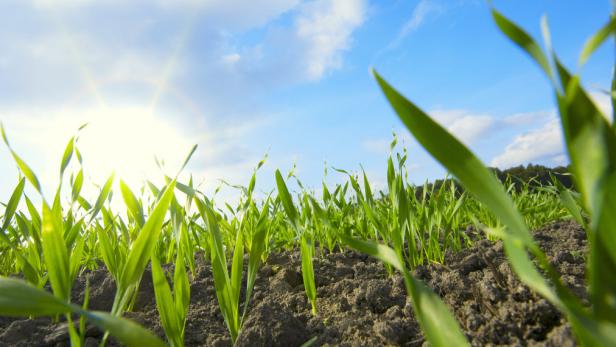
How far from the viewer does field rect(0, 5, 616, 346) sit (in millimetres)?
520

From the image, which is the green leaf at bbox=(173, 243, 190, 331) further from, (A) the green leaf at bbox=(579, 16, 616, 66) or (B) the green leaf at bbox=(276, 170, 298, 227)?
(A) the green leaf at bbox=(579, 16, 616, 66)

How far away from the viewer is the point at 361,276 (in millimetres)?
1800

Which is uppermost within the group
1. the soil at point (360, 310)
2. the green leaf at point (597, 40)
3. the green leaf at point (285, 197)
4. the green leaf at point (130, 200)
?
the green leaf at point (130, 200)

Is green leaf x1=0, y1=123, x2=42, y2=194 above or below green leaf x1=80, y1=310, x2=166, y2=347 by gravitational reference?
above

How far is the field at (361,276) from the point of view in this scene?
52cm

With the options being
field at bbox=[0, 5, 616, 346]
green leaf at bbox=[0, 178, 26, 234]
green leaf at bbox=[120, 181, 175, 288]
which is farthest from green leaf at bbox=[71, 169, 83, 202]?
green leaf at bbox=[120, 181, 175, 288]

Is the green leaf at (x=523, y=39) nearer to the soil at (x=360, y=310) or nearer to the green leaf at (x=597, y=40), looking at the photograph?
the green leaf at (x=597, y=40)

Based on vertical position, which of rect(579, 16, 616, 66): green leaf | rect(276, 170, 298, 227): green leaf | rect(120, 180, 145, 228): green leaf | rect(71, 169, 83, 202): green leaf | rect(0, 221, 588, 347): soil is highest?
rect(71, 169, 83, 202): green leaf

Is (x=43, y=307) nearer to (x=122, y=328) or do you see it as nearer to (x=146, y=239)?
(x=122, y=328)

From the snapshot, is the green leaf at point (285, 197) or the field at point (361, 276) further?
the green leaf at point (285, 197)

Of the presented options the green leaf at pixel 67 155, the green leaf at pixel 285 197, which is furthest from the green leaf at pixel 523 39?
the green leaf at pixel 67 155

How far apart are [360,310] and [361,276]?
0.40m

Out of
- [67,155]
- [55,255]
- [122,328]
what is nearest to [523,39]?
[122,328]

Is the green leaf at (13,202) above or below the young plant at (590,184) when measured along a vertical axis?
above
